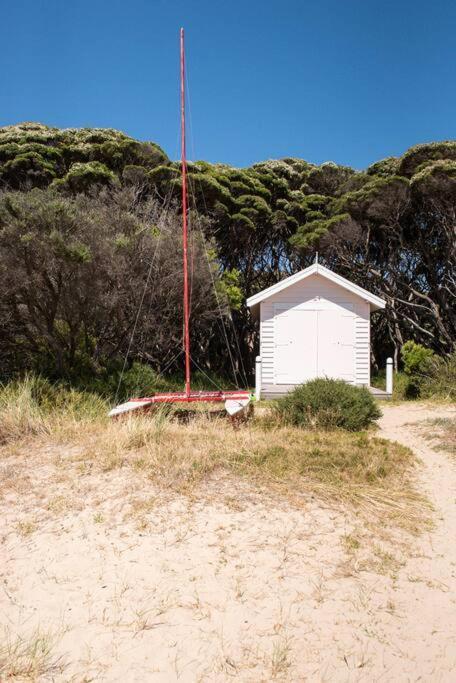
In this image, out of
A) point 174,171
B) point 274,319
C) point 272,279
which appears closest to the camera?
point 274,319

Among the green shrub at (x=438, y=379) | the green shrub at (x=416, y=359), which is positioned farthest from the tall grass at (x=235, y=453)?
the green shrub at (x=416, y=359)

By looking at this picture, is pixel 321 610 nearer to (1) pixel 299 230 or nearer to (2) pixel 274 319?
(2) pixel 274 319

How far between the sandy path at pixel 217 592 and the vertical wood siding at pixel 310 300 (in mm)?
10783

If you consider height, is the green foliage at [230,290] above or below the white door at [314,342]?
above

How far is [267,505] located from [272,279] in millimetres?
21439

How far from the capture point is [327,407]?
8578 millimetres

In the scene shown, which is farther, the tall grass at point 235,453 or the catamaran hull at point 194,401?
the catamaran hull at point 194,401

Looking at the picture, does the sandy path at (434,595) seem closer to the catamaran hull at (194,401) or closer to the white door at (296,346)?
the catamaran hull at (194,401)

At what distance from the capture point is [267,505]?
4809mm

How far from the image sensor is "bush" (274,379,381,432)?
8.45 m

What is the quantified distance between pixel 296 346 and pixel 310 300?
5.33 ft

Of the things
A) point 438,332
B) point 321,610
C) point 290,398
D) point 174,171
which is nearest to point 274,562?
point 321,610

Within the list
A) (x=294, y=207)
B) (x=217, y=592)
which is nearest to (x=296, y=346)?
(x=294, y=207)

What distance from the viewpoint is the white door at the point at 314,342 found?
51.0 ft
